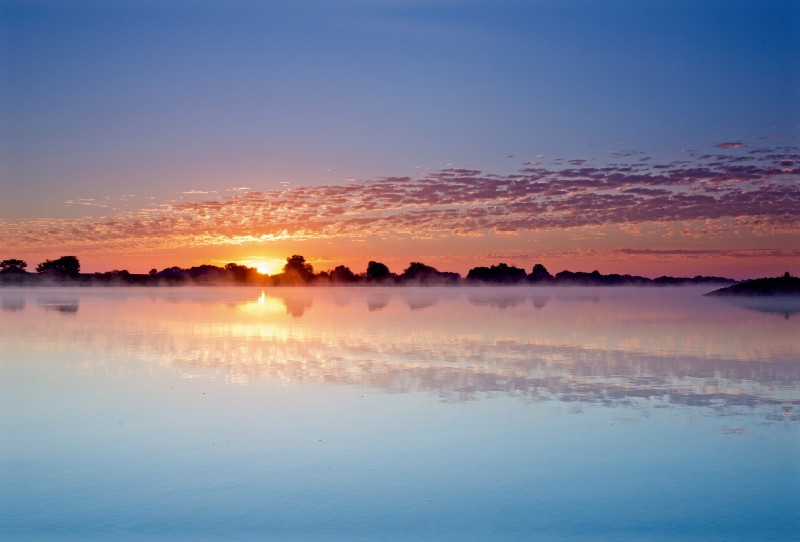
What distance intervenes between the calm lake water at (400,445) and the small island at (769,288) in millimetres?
67372

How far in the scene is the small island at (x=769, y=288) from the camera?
7819cm

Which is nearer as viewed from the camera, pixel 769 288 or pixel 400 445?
pixel 400 445

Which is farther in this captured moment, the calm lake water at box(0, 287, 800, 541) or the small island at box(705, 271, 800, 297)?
the small island at box(705, 271, 800, 297)

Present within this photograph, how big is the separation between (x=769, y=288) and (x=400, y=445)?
274ft

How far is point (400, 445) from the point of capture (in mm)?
10031

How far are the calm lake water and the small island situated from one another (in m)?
67.4

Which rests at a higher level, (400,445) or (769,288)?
(769,288)

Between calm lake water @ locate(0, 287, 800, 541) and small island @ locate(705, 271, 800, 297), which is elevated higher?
small island @ locate(705, 271, 800, 297)

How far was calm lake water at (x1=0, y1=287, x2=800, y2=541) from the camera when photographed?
742cm

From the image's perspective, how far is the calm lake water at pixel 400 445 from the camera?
742 cm

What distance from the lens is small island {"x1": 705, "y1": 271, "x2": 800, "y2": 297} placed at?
78188 millimetres

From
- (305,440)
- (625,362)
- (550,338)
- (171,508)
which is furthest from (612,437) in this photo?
(550,338)

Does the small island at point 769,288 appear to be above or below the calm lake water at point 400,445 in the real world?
above

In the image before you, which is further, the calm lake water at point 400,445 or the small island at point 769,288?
the small island at point 769,288
